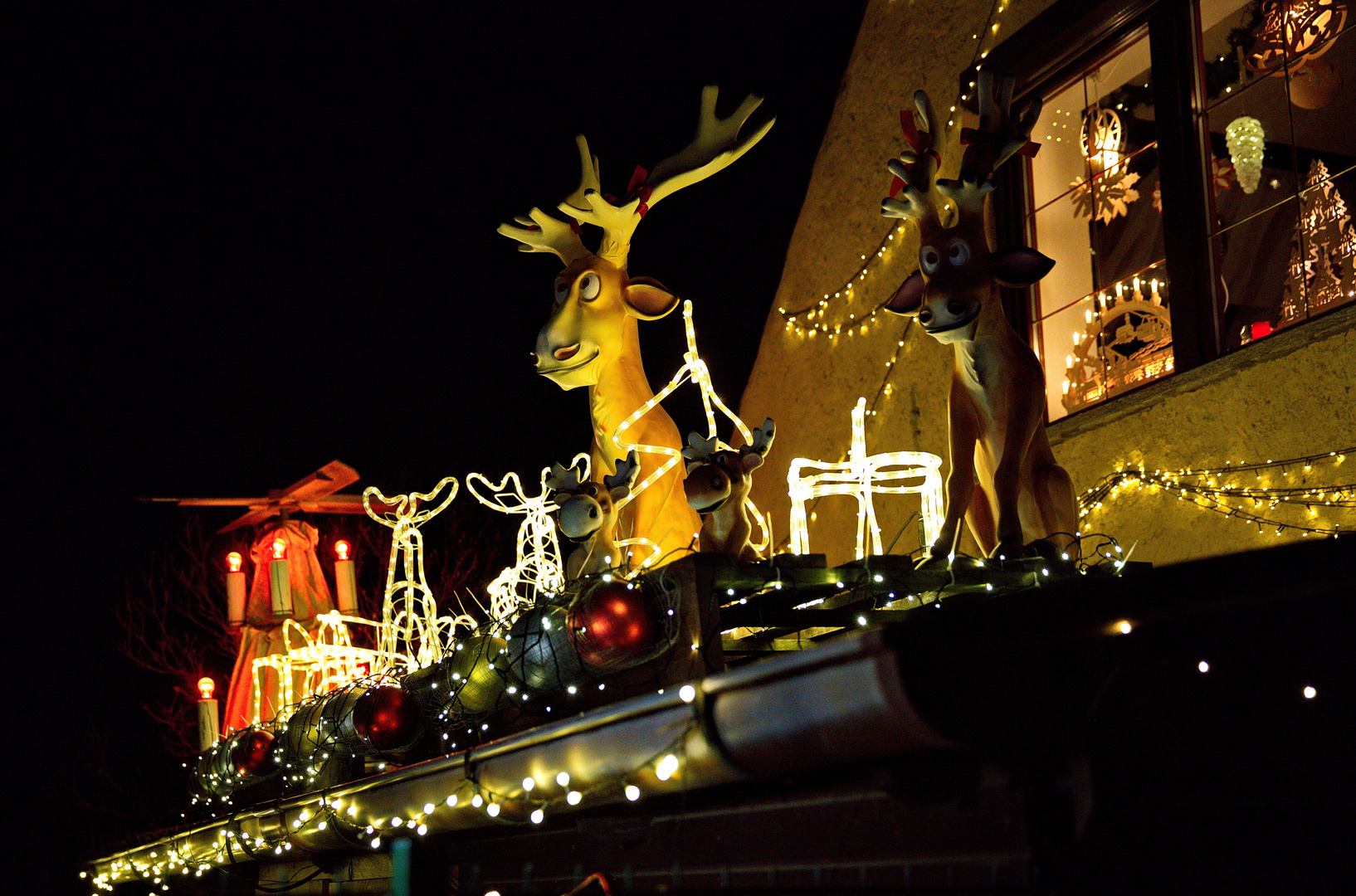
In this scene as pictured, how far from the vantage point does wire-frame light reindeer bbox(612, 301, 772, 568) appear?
6.34 metres

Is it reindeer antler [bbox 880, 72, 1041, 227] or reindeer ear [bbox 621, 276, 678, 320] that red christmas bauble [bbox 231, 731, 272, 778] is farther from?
reindeer antler [bbox 880, 72, 1041, 227]

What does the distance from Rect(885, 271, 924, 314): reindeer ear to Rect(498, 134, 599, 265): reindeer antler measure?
241cm

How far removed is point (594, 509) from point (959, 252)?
6.26 feet

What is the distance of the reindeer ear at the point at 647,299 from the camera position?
296 inches

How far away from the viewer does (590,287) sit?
7457 mm

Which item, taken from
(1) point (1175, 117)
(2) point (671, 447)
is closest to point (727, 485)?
(2) point (671, 447)

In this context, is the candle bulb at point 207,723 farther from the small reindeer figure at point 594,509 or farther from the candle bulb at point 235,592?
the small reindeer figure at point 594,509

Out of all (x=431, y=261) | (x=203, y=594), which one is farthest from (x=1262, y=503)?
(x=203, y=594)

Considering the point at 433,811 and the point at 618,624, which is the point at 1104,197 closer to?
the point at 618,624

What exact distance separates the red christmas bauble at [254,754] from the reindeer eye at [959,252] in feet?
16.2

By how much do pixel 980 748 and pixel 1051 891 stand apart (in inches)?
12.6

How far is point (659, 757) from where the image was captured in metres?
3.43

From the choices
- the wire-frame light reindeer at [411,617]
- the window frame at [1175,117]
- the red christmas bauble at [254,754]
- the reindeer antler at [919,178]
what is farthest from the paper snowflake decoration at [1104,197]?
the red christmas bauble at [254,754]

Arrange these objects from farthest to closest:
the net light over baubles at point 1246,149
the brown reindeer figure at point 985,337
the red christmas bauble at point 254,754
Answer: the red christmas bauble at point 254,754 < the net light over baubles at point 1246,149 < the brown reindeer figure at point 985,337
